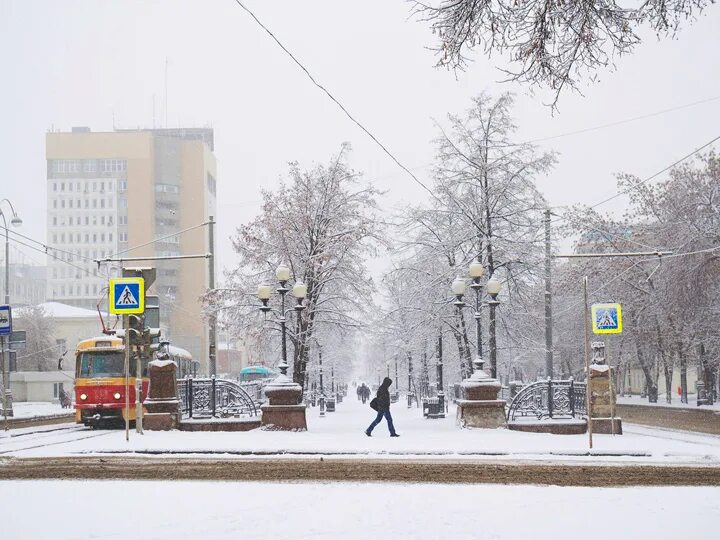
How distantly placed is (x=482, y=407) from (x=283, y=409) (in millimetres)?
5199

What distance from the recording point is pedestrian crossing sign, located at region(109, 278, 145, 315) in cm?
1728

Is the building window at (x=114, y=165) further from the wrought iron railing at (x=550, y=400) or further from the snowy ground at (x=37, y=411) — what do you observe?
the wrought iron railing at (x=550, y=400)

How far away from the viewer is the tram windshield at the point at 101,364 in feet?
89.7

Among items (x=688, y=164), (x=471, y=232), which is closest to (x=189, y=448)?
(x=471, y=232)

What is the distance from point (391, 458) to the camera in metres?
15.1

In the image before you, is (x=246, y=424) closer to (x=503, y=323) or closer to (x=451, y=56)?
(x=503, y=323)

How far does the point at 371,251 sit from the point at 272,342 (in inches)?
370

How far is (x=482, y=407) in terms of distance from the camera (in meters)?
21.9

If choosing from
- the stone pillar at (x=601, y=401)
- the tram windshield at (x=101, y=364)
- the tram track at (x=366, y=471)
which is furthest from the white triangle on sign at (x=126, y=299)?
the stone pillar at (x=601, y=401)

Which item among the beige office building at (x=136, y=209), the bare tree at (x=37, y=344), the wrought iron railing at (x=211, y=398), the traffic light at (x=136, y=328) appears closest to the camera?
the traffic light at (x=136, y=328)

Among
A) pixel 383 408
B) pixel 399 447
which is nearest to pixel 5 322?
pixel 383 408

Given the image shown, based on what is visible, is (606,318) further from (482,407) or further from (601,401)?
(482,407)

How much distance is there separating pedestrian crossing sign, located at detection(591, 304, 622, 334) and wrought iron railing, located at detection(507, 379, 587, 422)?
233 inches

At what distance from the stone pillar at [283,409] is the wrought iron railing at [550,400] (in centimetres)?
599
